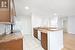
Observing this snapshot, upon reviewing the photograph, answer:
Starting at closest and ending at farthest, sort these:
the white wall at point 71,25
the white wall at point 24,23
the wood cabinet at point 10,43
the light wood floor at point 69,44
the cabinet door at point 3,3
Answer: the wood cabinet at point 10,43 < the cabinet door at point 3,3 < the light wood floor at point 69,44 < the white wall at point 24,23 < the white wall at point 71,25

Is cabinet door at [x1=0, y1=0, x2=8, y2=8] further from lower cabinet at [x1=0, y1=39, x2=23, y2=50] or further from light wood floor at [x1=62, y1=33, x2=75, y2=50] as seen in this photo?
light wood floor at [x1=62, y1=33, x2=75, y2=50]

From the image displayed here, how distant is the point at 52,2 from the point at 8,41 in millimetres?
6269

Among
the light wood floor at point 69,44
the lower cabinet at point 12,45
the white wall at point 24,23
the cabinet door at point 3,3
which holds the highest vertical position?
the cabinet door at point 3,3

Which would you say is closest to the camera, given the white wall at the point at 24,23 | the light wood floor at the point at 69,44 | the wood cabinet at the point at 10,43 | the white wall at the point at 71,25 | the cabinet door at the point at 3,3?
the wood cabinet at the point at 10,43

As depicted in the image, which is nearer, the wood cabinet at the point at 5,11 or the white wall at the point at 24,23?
the wood cabinet at the point at 5,11

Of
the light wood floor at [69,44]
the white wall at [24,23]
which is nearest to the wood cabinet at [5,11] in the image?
the light wood floor at [69,44]

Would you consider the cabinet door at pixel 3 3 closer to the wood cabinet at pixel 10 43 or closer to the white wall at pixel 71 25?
the wood cabinet at pixel 10 43

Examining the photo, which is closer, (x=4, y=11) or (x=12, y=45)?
(x=12, y=45)

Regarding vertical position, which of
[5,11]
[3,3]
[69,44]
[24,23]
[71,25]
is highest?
[3,3]

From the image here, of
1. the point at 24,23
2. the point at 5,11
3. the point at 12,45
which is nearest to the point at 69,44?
the point at 12,45

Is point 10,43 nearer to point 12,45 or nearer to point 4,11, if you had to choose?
point 12,45

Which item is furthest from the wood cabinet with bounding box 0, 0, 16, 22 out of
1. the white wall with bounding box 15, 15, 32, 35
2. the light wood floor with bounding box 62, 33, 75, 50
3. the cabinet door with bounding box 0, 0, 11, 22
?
the white wall with bounding box 15, 15, 32, 35

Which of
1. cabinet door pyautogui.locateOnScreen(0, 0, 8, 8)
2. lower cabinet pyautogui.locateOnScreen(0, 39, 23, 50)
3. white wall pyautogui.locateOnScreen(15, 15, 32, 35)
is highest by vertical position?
cabinet door pyautogui.locateOnScreen(0, 0, 8, 8)

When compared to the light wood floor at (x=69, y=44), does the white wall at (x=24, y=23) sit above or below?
above
